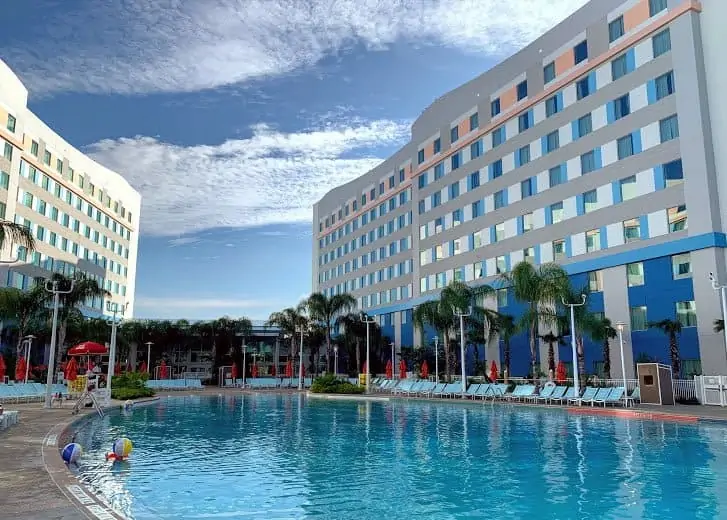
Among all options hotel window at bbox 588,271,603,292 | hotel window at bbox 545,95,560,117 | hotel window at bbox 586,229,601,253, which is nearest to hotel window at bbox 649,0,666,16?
hotel window at bbox 545,95,560,117

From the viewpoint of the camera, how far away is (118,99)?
30.6 metres

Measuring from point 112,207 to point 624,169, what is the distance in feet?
197

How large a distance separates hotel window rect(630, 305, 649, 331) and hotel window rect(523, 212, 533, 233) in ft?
34.5

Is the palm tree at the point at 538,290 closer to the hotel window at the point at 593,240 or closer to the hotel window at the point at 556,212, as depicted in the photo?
the hotel window at the point at 593,240

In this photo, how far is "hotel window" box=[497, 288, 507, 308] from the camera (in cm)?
4472

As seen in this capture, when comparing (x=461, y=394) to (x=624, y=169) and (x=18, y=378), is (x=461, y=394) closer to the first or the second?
(x=624, y=169)

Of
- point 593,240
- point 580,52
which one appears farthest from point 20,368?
point 580,52

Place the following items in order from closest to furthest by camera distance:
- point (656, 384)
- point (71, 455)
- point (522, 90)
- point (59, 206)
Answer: point (71, 455), point (656, 384), point (522, 90), point (59, 206)

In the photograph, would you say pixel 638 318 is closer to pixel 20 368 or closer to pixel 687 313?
pixel 687 313

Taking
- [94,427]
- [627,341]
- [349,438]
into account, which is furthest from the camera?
[627,341]

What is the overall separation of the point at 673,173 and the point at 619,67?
778 cm

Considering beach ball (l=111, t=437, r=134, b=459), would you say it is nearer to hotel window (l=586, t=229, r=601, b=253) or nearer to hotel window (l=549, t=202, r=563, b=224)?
hotel window (l=586, t=229, r=601, b=253)

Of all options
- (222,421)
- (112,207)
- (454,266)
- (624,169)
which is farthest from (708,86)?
(112,207)

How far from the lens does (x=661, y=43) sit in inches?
1294
